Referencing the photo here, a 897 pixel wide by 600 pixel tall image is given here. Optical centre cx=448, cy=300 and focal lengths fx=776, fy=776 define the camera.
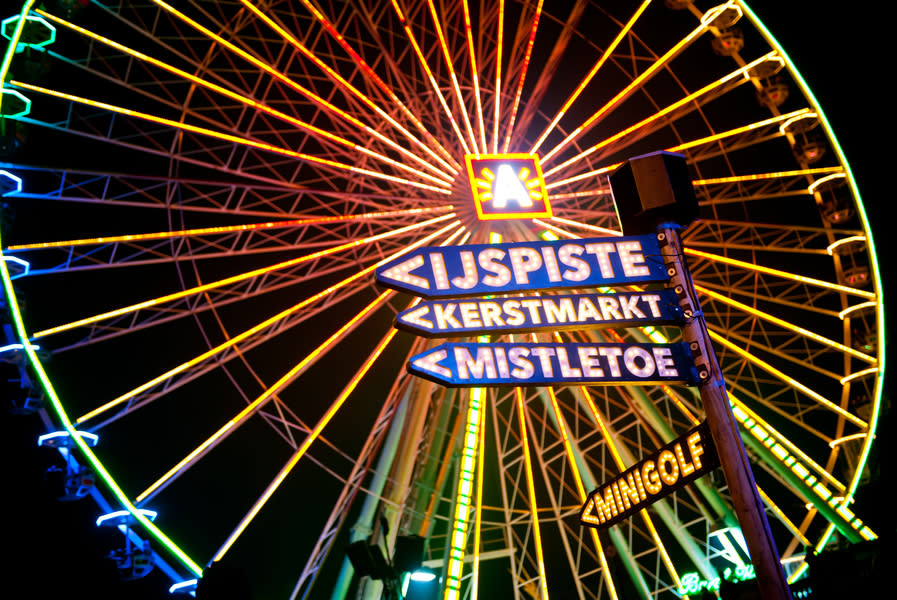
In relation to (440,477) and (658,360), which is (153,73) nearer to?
(440,477)

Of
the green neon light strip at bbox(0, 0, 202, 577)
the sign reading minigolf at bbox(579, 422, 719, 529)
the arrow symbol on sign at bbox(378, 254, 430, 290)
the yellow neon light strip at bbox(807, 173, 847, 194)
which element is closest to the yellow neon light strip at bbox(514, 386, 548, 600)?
→ the green neon light strip at bbox(0, 0, 202, 577)

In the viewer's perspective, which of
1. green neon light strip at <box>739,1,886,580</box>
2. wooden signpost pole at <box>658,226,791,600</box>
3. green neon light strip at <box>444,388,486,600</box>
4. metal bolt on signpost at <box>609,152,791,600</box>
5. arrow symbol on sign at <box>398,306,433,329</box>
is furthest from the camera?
green neon light strip at <box>739,1,886,580</box>

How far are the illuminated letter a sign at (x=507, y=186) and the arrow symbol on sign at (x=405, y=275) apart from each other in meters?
6.48

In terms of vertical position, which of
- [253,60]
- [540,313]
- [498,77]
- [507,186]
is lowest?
[540,313]

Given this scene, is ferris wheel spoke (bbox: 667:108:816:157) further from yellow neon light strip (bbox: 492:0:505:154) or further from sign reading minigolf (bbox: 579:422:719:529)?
sign reading minigolf (bbox: 579:422:719:529)

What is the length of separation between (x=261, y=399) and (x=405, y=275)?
23.6 ft

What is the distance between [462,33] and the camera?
2006cm

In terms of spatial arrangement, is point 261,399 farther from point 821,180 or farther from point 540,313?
point 821,180

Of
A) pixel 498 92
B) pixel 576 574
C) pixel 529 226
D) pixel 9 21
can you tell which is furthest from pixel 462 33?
pixel 576 574

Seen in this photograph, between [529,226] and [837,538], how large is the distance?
29.5ft

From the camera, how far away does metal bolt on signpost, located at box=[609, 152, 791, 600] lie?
6.46m

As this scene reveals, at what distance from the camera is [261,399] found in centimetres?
1434

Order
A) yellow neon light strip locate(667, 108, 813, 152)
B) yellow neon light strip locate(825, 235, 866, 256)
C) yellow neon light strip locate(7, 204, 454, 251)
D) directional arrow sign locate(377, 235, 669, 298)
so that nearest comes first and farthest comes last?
directional arrow sign locate(377, 235, 669, 298) → yellow neon light strip locate(7, 204, 454, 251) → yellow neon light strip locate(667, 108, 813, 152) → yellow neon light strip locate(825, 235, 866, 256)

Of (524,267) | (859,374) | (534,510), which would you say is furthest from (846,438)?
(524,267)
